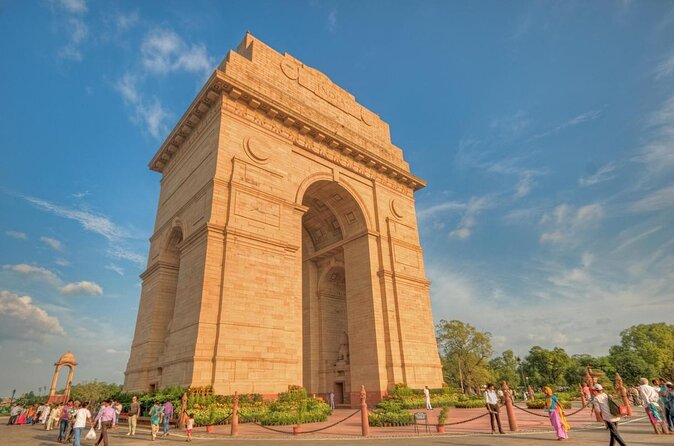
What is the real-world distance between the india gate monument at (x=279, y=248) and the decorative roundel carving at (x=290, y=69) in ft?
0.29

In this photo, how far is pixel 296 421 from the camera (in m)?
12.5

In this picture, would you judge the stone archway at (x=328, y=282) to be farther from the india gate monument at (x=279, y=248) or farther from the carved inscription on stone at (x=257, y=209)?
the carved inscription on stone at (x=257, y=209)

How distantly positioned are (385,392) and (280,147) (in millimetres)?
13798

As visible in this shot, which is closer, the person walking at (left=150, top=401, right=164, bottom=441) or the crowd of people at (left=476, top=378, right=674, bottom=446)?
the crowd of people at (left=476, top=378, right=674, bottom=446)

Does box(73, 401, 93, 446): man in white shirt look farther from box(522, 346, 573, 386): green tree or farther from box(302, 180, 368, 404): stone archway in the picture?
box(522, 346, 573, 386): green tree

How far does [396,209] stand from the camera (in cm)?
2500

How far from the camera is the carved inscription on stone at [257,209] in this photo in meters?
16.7

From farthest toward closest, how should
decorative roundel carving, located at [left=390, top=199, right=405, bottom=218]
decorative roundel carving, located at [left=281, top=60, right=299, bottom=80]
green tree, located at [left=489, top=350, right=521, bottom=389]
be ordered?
green tree, located at [left=489, top=350, right=521, bottom=389], decorative roundel carving, located at [left=390, top=199, right=405, bottom=218], decorative roundel carving, located at [left=281, top=60, right=299, bottom=80]

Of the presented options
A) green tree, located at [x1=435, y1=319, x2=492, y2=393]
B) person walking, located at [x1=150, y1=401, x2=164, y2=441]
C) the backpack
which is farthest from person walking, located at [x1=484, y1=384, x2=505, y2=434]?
green tree, located at [x1=435, y1=319, x2=492, y2=393]

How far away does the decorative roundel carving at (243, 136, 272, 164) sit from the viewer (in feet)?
59.7

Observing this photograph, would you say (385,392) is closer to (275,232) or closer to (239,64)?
(275,232)

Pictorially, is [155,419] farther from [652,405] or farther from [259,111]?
[259,111]

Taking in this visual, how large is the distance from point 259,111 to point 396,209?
1092 cm

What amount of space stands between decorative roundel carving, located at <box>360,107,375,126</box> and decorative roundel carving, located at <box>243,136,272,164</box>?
10.8 m
